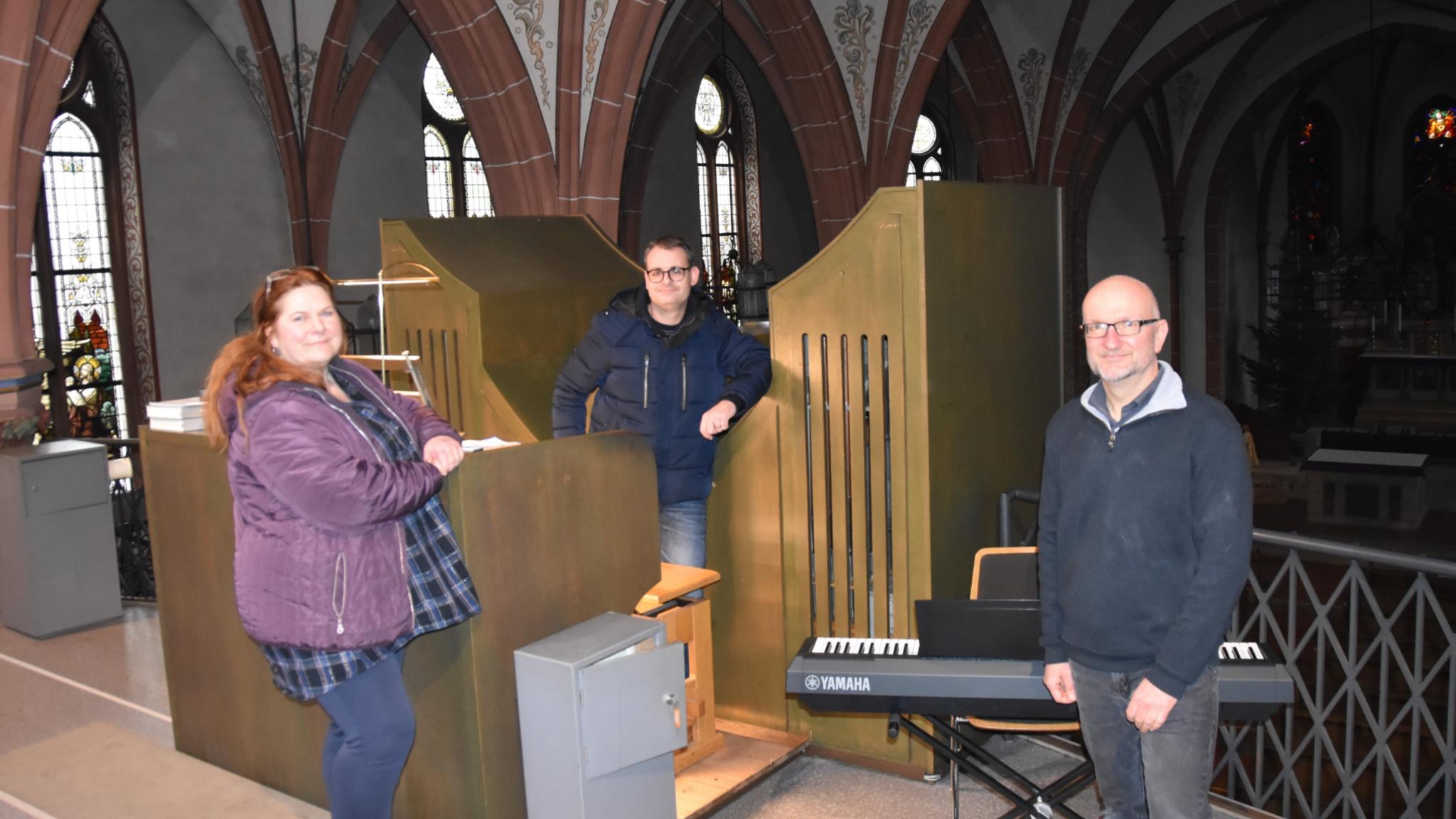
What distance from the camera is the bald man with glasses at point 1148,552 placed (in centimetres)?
211

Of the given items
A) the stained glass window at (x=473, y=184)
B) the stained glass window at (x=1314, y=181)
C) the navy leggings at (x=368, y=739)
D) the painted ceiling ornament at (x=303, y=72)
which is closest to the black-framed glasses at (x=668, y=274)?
the navy leggings at (x=368, y=739)

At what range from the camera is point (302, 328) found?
2.35 metres

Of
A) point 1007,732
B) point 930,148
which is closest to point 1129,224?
point 930,148

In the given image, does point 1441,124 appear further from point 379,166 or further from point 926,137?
point 379,166

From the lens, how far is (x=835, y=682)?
250 cm

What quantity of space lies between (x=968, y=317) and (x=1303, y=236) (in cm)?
1859

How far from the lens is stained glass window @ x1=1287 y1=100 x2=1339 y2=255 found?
19.3 metres

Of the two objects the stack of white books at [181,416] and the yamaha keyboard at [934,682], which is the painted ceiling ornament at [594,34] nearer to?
the stack of white books at [181,416]

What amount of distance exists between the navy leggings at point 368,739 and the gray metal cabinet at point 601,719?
1.05 feet

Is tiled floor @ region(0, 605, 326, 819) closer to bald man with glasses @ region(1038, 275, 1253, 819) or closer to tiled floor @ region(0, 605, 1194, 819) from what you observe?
tiled floor @ region(0, 605, 1194, 819)

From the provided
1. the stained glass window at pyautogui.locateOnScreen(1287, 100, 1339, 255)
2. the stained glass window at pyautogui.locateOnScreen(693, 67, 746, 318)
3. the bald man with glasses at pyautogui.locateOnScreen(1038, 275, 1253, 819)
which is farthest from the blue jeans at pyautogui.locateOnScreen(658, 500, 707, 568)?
the stained glass window at pyautogui.locateOnScreen(1287, 100, 1339, 255)

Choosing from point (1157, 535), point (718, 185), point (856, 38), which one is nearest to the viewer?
point (1157, 535)

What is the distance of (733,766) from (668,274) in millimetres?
1383

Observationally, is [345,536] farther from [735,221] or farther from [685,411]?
[735,221]
